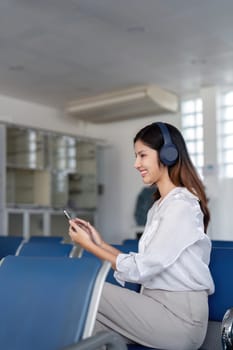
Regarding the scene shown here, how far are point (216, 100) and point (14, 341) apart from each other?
260 inches

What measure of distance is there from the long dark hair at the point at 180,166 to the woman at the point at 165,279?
5 centimetres

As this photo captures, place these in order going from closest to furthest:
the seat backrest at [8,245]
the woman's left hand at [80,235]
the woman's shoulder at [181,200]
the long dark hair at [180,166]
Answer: the woman's left hand at [80,235]
the woman's shoulder at [181,200]
the long dark hair at [180,166]
the seat backrest at [8,245]

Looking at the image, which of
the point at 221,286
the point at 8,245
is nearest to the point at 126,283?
the point at 221,286

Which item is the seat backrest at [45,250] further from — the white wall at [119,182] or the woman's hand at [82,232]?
the white wall at [119,182]

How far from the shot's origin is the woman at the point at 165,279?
5.52ft

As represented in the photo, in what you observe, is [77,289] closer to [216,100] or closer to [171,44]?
[171,44]

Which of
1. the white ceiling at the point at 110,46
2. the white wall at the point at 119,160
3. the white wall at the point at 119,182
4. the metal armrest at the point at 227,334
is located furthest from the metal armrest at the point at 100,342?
the white wall at the point at 119,182

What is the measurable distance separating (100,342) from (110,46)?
4819 millimetres

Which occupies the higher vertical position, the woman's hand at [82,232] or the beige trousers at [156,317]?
the woman's hand at [82,232]

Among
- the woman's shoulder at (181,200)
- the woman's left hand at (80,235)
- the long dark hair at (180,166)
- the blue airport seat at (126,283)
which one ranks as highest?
the long dark hair at (180,166)

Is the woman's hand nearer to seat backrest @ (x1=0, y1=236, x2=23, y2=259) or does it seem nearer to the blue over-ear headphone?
the blue over-ear headphone

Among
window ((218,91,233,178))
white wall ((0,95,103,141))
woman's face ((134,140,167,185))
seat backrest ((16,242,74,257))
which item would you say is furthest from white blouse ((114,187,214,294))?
window ((218,91,233,178))

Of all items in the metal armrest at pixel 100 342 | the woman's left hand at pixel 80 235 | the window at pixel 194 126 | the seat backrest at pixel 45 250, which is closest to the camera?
the metal armrest at pixel 100 342

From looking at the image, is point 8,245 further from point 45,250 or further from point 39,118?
point 39,118
